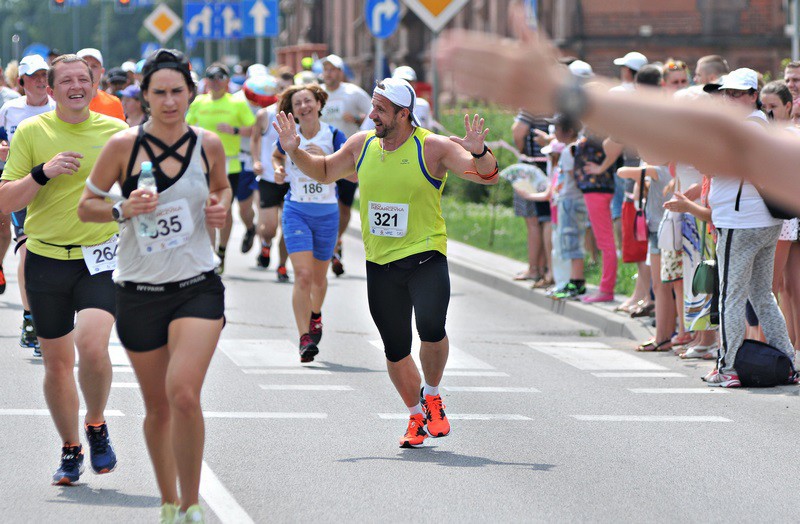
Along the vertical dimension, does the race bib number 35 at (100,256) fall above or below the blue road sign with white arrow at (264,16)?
below

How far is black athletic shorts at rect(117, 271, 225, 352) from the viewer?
5.80 meters

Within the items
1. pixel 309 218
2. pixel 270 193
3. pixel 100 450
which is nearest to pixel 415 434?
pixel 100 450

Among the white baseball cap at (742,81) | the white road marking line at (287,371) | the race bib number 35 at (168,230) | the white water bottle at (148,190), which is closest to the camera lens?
the white water bottle at (148,190)

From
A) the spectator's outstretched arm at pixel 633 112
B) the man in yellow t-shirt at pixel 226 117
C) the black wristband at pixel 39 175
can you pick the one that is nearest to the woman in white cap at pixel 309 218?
the black wristband at pixel 39 175

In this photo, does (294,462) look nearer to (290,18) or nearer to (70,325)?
(70,325)

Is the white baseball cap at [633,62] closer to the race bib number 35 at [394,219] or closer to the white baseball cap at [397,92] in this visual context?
the white baseball cap at [397,92]

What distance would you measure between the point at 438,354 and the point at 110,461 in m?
1.93

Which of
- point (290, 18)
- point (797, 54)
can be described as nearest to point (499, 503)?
point (797, 54)

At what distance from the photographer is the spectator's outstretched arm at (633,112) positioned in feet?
9.55

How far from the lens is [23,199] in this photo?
705 centimetres

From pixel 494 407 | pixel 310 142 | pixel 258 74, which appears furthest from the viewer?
pixel 258 74

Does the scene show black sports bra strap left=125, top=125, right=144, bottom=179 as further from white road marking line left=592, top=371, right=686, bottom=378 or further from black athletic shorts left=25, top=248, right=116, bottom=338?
white road marking line left=592, top=371, right=686, bottom=378

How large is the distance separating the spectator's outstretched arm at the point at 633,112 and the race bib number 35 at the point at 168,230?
9.61 feet

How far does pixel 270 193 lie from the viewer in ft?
52.7
